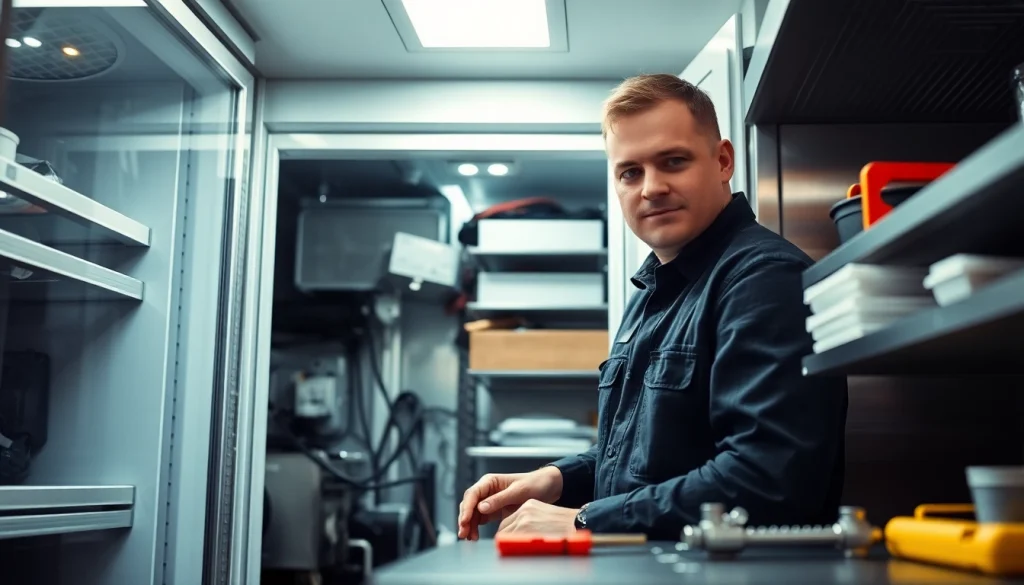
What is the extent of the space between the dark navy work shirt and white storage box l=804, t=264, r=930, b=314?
0.16 metres

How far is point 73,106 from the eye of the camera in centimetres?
166

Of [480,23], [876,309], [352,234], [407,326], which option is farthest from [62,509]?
[407,326]

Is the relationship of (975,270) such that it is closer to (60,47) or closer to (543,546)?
(543,546)

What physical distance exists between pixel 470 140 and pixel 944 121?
1.04 meters

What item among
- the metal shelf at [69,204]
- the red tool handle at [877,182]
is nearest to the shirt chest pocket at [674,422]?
the red tool handle at [877,182]

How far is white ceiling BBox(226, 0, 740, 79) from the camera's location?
6.32 ft

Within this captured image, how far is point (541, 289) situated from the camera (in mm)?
2990

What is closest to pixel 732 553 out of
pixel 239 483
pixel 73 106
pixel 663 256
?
pixel 663 256

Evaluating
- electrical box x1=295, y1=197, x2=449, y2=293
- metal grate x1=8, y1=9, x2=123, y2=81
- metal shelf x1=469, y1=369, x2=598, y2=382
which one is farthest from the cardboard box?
metal grate x1=8, y1=9, x2=123, y2=81

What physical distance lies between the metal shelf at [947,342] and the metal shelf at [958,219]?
0.20 ft

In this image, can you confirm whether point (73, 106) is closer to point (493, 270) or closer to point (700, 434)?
point (700, 434)

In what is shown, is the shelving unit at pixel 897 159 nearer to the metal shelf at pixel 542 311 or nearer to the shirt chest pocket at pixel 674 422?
the shirt chest pocket at pixel 674 422

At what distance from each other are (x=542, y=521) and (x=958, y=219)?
1.67 ft

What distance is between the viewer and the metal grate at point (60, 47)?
1.41 metres
